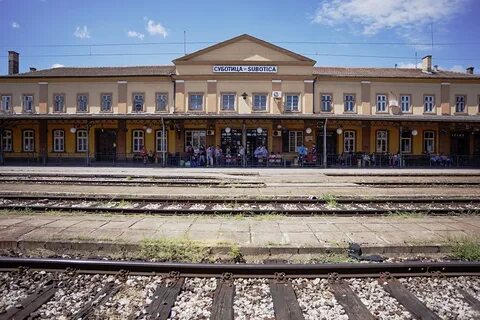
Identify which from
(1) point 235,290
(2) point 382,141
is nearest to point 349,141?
(2) point 382,141

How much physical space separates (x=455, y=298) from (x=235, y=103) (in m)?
23.8

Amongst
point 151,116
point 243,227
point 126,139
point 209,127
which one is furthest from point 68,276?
point 126,139

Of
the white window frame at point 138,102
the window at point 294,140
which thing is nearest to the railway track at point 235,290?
the window at point 294,140

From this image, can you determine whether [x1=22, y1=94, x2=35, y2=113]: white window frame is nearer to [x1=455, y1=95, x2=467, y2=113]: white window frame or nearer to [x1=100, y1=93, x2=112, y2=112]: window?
[x1=100, y1=93, x2=112, y2=112]: window

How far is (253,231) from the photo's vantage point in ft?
19.0

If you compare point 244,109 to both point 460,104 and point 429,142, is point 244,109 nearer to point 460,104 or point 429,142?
point 429,142

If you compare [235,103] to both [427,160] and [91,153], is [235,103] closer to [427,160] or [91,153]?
[91,153]

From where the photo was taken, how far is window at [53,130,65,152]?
26219 millimetres

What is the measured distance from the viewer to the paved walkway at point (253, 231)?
5008 mm

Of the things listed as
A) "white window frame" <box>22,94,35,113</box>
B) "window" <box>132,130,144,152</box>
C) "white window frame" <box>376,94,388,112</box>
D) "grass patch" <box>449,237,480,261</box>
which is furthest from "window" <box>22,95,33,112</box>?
"grass patch" <box>449,237,480,261</box>

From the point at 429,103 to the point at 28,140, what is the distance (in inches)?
1471

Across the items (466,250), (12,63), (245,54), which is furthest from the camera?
(12,63)

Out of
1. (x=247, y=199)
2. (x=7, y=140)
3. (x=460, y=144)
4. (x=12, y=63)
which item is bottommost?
(x=247, y=199)

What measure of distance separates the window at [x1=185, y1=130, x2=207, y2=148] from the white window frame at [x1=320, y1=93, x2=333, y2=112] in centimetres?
1113
